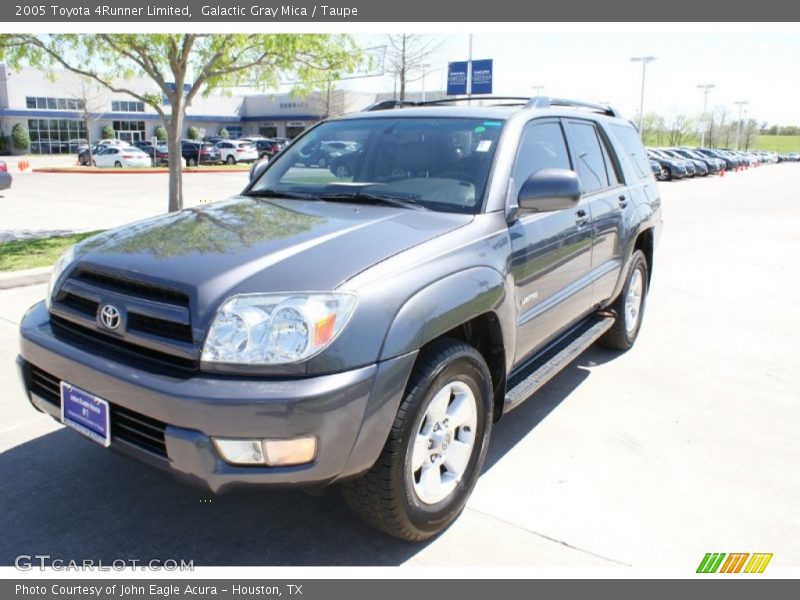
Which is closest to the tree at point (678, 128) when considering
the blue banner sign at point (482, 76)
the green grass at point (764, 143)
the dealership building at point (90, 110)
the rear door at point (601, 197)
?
the green grass at point (764, 143)

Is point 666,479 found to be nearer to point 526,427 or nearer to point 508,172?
point 526,427

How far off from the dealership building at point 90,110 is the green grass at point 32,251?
114 feet

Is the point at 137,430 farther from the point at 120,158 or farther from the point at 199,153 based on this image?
the point at 199,153

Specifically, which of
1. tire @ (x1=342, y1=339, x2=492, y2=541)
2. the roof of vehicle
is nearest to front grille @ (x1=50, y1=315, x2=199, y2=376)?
tire @ (x1=342, y1=339, x2=492, y2=541)

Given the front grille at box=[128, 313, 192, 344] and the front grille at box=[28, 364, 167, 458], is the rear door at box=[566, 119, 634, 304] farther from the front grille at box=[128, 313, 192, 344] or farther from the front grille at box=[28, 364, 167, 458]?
the front grille at box=[28, 364, 167, 458]

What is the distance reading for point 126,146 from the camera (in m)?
35.2

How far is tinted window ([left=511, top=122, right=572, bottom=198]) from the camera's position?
3614 millimetres

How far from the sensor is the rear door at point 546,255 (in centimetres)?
342

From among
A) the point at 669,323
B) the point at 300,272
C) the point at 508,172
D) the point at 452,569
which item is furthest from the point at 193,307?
the point at 669,323

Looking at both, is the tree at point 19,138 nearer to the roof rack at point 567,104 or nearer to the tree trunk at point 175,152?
the tree trunk at point 175,152

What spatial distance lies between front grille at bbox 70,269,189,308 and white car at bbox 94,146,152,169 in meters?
33.9

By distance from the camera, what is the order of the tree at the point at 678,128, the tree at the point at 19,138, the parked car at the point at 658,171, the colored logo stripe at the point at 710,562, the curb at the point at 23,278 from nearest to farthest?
1. the colored logo stripe at the point at 710,562
2. the curb at the point at 23,278
3. the parked car at the point at 658,171
4. the tree at the point at 19,138
5. the tree at the point at 678,128

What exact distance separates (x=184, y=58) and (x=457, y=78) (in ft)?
67.4

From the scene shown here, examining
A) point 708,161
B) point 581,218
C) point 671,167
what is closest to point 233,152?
point 671,167
